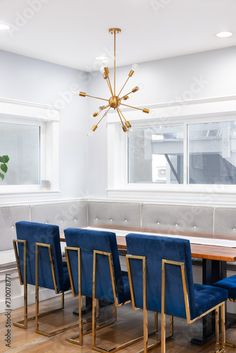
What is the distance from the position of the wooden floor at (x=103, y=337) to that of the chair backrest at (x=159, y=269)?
60cm

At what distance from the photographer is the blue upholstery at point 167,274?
104 inches

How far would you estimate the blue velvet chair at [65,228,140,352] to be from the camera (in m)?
3.04

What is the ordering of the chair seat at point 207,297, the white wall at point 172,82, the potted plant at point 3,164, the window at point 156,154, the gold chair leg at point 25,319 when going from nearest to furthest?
the chair seat at point 207,297, the gold chair leg at point 25,319, the potted plant at point 3,164, the white wall at point 172,82, the window at point 156,154

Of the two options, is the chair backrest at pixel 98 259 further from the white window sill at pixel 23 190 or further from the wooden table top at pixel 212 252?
the white window sill at pixel 23 190

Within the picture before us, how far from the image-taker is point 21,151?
4.83m

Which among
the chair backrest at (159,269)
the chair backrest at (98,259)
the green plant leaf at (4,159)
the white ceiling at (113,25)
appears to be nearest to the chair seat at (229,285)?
the chair backrest at (159,269)

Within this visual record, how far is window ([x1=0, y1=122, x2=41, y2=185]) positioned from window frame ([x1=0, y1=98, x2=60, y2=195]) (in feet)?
0.15

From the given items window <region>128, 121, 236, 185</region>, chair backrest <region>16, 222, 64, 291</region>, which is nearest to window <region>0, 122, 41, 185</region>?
window <region>128, 121, 236, 185</region>

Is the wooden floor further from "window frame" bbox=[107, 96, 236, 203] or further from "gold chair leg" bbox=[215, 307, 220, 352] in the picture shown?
"window frame" bbox=[107, 96, 236, 203]

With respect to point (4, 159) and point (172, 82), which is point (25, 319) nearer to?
point (4, 159)

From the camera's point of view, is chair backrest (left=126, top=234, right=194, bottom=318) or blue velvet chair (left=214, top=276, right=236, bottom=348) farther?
blue velvet chair (left=214, top=276, right=236, bottom=348)

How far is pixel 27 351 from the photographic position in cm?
315

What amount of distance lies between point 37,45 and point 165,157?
1.80m

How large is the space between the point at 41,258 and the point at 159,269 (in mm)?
1113
